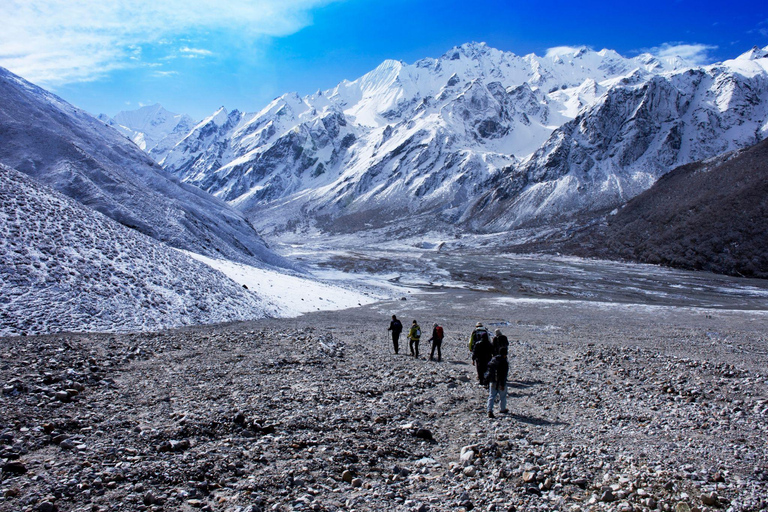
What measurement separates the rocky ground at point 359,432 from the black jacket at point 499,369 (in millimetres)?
1021

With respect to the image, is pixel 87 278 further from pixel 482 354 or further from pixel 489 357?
A: pixel 489 357

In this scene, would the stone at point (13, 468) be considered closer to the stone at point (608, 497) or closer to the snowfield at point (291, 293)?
the stone at point (608, 497)

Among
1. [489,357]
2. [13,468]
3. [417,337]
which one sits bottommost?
[417,337]

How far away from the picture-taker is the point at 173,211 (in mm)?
59469

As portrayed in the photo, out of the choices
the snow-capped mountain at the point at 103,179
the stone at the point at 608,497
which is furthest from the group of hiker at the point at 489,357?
the snow-capped mountain at the point at 103,179

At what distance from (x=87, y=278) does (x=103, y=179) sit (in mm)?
40780

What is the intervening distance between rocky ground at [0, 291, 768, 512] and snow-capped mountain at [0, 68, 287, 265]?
38466 mm

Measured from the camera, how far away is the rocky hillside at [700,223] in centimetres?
10012

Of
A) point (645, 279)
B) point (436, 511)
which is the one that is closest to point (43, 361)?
point (436, 511)

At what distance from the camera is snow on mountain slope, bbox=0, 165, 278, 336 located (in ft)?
67.0

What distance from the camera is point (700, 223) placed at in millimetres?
115062

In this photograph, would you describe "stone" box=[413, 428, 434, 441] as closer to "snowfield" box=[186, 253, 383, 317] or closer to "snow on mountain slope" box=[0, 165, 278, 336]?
"snow on mountain slope" box=[0, 165, 278, 336]

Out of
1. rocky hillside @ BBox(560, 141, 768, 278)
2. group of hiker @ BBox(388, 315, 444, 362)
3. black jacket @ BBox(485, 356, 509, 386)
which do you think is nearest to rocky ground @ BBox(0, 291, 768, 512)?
black jacket @ BBox(485, 356, 509, 386)

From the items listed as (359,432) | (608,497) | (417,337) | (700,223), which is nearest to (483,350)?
(417,337)
